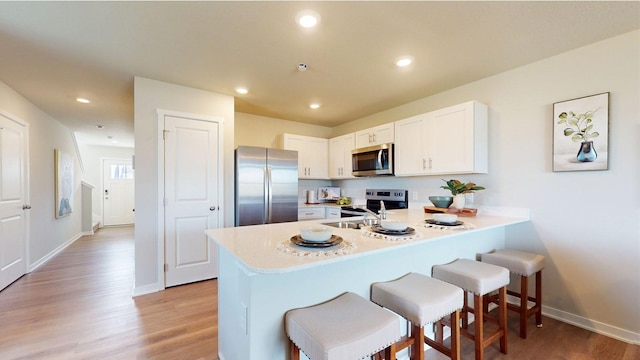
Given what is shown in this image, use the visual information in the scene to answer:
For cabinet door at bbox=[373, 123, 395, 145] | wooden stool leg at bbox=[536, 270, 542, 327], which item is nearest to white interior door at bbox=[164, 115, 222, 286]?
cabinet door at bbox=[373, 123, 395, 145]

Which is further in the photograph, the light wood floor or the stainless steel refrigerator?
the stainless steel refrigerator

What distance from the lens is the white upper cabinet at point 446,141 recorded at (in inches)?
104

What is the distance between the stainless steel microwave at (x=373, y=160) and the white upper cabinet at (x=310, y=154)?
67 cm

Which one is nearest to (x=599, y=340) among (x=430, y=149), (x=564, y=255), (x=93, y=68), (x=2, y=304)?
(x=564, y=255)

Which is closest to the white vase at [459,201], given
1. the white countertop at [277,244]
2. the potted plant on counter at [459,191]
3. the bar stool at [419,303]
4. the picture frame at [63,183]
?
the potted plant on counter at [459,191]

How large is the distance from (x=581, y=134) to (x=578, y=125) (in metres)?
0.08

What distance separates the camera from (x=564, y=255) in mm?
2299

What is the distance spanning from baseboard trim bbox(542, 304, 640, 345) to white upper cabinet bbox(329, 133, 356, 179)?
109 inches

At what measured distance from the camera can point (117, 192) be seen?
7.55 meters

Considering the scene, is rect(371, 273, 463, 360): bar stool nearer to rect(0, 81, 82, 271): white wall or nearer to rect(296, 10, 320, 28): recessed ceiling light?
rect(296, 10, 320, 28): recessed ceiling light

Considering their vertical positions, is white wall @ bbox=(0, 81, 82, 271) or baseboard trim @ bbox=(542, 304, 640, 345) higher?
white wall @ bbox=(0, 81, 82, 271)

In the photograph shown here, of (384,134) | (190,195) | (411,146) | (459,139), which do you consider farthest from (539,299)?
(190,195)

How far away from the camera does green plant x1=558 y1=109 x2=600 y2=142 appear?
2.13m

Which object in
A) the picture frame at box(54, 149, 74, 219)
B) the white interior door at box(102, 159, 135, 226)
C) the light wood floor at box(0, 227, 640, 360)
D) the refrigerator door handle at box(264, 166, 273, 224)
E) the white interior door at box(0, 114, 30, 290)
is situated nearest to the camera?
the light wood floor at box(0, 227, 640, 360)
